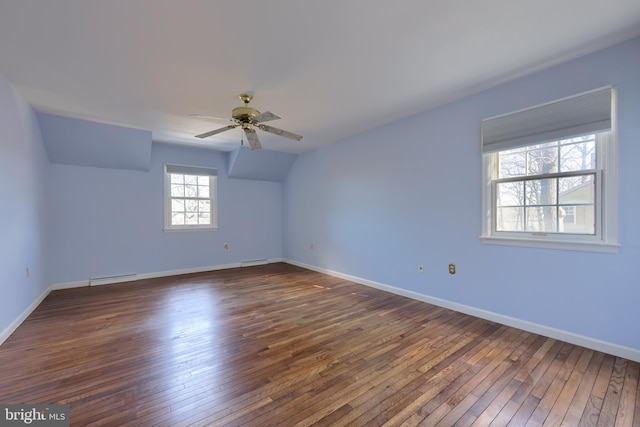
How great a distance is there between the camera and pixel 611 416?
5.20 ft

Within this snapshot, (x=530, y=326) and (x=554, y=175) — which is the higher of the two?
(x=554, y=175)

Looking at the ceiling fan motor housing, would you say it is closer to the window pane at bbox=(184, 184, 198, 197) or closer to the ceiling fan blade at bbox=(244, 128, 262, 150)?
the ceiling fan blade at bbox=(244, 128, 262, 150)

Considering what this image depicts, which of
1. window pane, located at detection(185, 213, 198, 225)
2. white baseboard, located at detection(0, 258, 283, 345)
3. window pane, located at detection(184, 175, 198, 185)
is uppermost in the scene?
window pane, located at detection(184, 175, 198, 185)

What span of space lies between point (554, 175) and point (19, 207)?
18.0ft

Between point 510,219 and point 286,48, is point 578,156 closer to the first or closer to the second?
point 510,219

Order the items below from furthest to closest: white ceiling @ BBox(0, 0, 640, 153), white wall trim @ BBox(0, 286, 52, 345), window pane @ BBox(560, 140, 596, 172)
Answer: white wall trim @ BBox(0, 286, 52, 345)
window pane @ BBox(560, 140, 596, 172)
white ceiling @ BBox(0, 0, 640, 153)

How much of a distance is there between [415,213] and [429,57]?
1925 mm

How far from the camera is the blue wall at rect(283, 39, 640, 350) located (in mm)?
2164

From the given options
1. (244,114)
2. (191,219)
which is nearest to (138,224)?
(191,219)

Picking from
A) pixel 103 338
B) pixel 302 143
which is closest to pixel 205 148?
pixel 302 143

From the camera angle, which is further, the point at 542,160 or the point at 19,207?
the point at 19,207

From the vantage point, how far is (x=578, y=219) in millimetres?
2439

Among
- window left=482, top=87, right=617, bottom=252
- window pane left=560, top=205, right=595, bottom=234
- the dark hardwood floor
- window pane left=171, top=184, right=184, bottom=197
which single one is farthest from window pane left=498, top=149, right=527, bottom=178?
window pane left=171, top=184, right=184, bottom=197

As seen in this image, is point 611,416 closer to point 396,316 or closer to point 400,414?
point 400,414
